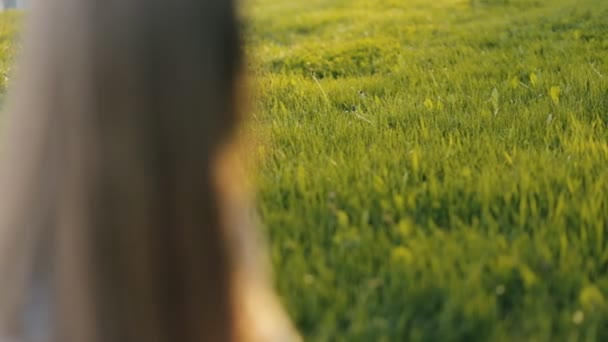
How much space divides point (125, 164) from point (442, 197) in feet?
6.38

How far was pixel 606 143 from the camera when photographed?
13.2ft

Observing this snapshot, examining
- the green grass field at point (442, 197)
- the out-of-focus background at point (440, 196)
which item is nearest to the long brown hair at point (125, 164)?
the out-of-focus background at point (440, 196)

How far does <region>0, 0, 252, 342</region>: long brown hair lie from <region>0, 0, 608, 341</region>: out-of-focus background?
43cm

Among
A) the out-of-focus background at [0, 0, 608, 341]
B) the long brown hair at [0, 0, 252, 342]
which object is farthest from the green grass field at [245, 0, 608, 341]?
the long brown hair at [0, 0, 252, 342]

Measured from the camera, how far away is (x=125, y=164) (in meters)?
1.63

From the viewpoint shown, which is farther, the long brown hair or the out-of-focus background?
the out-of-focus background

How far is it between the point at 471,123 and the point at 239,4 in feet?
9.51

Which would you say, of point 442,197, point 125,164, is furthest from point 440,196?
point 125,164

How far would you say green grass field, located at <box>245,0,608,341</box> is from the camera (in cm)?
257

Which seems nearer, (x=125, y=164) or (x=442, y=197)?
(x=125, y=164)

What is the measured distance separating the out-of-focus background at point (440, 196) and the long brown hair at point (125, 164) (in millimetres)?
432

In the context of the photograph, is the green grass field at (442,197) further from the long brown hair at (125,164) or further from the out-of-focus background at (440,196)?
the long brown hair at (125,164)

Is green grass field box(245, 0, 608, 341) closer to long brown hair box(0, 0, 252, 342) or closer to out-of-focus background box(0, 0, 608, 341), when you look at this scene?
out-of-focus background box(0, 0, 608, 341)

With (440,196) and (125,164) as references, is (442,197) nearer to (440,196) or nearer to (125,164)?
(440,196)
